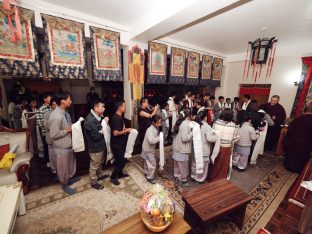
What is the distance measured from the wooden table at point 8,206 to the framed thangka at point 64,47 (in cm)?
243

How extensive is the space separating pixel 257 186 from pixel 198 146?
1.56m

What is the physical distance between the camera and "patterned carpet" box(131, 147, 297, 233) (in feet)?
6.56

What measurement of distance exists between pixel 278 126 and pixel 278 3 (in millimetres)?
3413

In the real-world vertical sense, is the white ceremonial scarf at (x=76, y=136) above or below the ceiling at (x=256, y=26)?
below

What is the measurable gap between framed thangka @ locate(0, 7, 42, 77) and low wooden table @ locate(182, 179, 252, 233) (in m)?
3.84

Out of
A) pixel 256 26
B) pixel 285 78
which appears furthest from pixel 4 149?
pixel 285 78

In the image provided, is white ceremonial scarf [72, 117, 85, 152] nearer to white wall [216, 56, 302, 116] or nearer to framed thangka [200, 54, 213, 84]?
framed thangka [200, 54, 213, 84]

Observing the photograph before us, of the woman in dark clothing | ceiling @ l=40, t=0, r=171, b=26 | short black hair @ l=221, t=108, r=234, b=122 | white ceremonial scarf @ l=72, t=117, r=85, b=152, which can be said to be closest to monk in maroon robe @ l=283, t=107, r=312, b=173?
short black hair @ l=221, t=108, r=234, b=122

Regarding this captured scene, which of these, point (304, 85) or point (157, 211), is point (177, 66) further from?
point (157, 211)

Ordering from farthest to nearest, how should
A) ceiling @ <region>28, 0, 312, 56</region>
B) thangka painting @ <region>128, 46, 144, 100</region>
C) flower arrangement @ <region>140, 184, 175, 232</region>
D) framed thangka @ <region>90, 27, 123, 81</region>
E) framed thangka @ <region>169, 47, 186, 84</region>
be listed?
framed thangka @ <region>169, 47, 186, 84</region>, thangka painting @ <region>128, 46, 144, 100</region>, framed thangka @ <region>90, 27, 123, 81</region>, ceiling @ <region>28, 0, 312, 56</region>, flower arrangement @ <region>140, 184, 175, 232</region>

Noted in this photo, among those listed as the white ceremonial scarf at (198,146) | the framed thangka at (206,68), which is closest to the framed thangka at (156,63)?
the framed thangka at (206,68)

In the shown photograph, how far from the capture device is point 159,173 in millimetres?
3061

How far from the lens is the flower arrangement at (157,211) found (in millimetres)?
1275

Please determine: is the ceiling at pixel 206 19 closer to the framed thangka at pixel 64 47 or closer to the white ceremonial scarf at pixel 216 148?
the framed thangka at pixel 64 47
